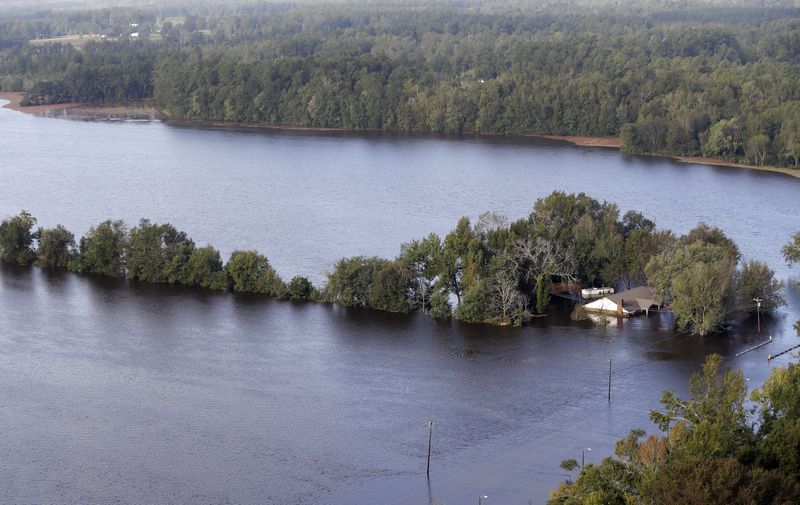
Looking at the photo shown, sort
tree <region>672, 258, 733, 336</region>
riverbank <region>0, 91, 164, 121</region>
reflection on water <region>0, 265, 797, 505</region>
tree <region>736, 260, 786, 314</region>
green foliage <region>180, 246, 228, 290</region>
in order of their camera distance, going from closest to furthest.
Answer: reflection on water <region>0, 265, 797, 505</region>
tree <region>672, 258, 733, 336</region>
tree <region>736, 260, 786, 314</region>
green foliage <region>180, 246, 228, 290</region>
riverbank <region>0, 91, 164, 121</region>

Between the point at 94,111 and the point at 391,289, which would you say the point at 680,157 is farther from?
→ the point at 94,111

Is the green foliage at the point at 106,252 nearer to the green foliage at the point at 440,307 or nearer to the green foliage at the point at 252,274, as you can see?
the green foliage at the point at 252,274

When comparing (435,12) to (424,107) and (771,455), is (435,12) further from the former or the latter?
(771,455)

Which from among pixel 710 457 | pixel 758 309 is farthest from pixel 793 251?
pixel 710 457

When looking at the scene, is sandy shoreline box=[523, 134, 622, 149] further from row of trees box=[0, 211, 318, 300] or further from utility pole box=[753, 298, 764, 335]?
row of trees box=[0, 211, 318, 300]

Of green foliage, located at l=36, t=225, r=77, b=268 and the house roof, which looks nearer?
the house roof

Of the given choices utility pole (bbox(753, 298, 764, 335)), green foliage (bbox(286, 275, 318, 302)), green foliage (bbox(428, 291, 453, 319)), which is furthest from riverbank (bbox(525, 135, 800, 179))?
green foliage (bbox(286, 275, 318, 302))

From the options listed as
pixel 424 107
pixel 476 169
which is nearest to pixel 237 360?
pixel 476 169
